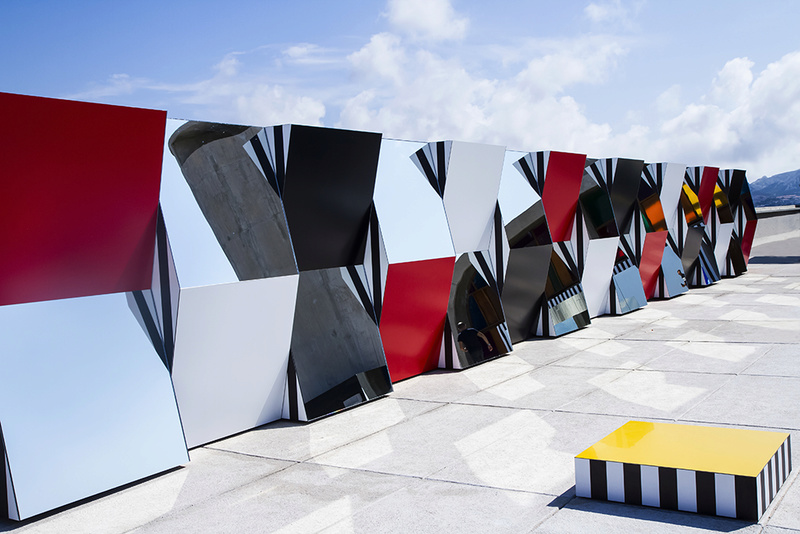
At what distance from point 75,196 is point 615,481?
494 cm

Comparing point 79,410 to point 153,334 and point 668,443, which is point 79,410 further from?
point 668,443

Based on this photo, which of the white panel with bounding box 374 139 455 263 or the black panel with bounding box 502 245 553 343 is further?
the black panel with bounding box 502 245 553 343

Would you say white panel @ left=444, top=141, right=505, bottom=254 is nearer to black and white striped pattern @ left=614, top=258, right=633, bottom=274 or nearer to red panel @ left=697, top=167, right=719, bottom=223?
black and white striped pattern @ left=614, top=258, right=633, bottom=274

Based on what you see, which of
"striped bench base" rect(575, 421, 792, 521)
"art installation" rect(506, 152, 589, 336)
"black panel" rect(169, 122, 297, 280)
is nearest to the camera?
"striped bench base" rect(575, 421, 792, 521)

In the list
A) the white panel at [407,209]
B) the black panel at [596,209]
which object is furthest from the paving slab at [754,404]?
the black panel at [596,209]

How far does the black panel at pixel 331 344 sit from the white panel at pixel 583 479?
353 centimetres

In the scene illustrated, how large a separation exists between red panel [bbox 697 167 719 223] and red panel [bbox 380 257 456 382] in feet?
40.0

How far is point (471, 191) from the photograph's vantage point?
10.8 meters

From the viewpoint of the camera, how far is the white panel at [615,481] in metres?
4.88

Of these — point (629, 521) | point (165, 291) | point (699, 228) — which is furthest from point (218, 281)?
point (699, 228)

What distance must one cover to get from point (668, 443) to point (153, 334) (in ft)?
15.0

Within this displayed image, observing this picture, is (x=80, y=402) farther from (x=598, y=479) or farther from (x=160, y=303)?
(x=598, y=479)

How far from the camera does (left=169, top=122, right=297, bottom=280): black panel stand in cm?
709

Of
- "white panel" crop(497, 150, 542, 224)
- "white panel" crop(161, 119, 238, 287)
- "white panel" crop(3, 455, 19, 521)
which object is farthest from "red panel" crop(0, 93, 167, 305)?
"white panel" crop(497, 150, 542, 224)
